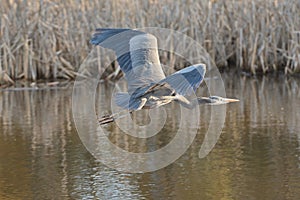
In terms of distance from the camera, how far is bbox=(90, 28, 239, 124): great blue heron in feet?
17.5

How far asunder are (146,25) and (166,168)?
475 cm

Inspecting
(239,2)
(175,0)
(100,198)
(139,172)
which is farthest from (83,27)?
(100,198)

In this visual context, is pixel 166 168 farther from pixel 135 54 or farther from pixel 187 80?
pixel 187 80

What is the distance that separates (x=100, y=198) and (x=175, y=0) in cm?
633

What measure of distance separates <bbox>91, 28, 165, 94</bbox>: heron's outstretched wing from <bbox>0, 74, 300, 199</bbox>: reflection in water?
2.58 feet

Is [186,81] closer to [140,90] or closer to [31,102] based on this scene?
[140,90]

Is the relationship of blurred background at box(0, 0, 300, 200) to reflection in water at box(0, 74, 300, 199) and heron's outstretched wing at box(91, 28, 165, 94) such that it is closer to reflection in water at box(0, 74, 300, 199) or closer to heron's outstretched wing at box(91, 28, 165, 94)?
reflection in water at box(0, 74, 300, 199)

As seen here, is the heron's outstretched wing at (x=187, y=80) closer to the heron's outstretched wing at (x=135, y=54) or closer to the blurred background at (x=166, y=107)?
the heron's outstretched wing at (x=135, y=54)

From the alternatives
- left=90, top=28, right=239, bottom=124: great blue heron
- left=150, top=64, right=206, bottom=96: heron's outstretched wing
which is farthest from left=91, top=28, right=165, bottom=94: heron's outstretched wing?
left=150, top=64, right=206, bottom=96: heron's outstretched wing

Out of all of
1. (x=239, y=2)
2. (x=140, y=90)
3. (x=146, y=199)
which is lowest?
(x=146, y=199)

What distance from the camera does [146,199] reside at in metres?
5.50

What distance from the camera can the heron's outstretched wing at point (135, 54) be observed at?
547 cm

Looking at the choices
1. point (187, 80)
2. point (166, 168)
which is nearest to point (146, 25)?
point (166, 168)

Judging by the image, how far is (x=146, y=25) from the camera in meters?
10.9
